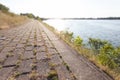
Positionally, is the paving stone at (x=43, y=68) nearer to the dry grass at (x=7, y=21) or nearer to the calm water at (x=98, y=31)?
the dry grass at (x=7, y=21)

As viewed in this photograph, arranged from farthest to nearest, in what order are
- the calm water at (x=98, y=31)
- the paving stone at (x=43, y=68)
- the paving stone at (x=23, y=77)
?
the calm water at (x=98, y=31) → the paving stone at (x=43, y=68) → the paving stone at (x=23, y=77)

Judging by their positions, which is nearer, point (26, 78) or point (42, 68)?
point (26, 78)

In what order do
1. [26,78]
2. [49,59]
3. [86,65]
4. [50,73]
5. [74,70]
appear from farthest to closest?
[49,59], [86,65], [74,70], [50,73], [26,78]

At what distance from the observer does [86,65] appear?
542 centimetres

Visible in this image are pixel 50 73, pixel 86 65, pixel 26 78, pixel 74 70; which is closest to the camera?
pixel 26 78

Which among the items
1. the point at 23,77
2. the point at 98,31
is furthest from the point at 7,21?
the point at 98,31

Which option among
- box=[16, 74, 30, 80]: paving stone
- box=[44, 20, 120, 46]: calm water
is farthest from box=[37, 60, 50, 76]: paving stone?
box=[44, 20, 120, 46]: calm water

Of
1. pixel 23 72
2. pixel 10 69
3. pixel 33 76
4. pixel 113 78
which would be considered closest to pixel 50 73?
pixel 33 76

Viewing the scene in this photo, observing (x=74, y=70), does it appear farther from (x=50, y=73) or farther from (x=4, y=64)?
(x=4, y=64)

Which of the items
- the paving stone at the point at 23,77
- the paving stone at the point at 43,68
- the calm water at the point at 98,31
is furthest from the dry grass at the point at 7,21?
the paving stone at the point at 23,77

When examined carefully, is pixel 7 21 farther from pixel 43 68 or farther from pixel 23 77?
pixel 23 77

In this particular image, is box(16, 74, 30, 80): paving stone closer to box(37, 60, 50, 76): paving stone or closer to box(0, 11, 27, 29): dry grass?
box(37, 60, 50, 76): paving stone

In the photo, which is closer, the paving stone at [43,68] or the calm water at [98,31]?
the paving stone at [43,68]

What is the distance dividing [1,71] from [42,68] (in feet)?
3.93
